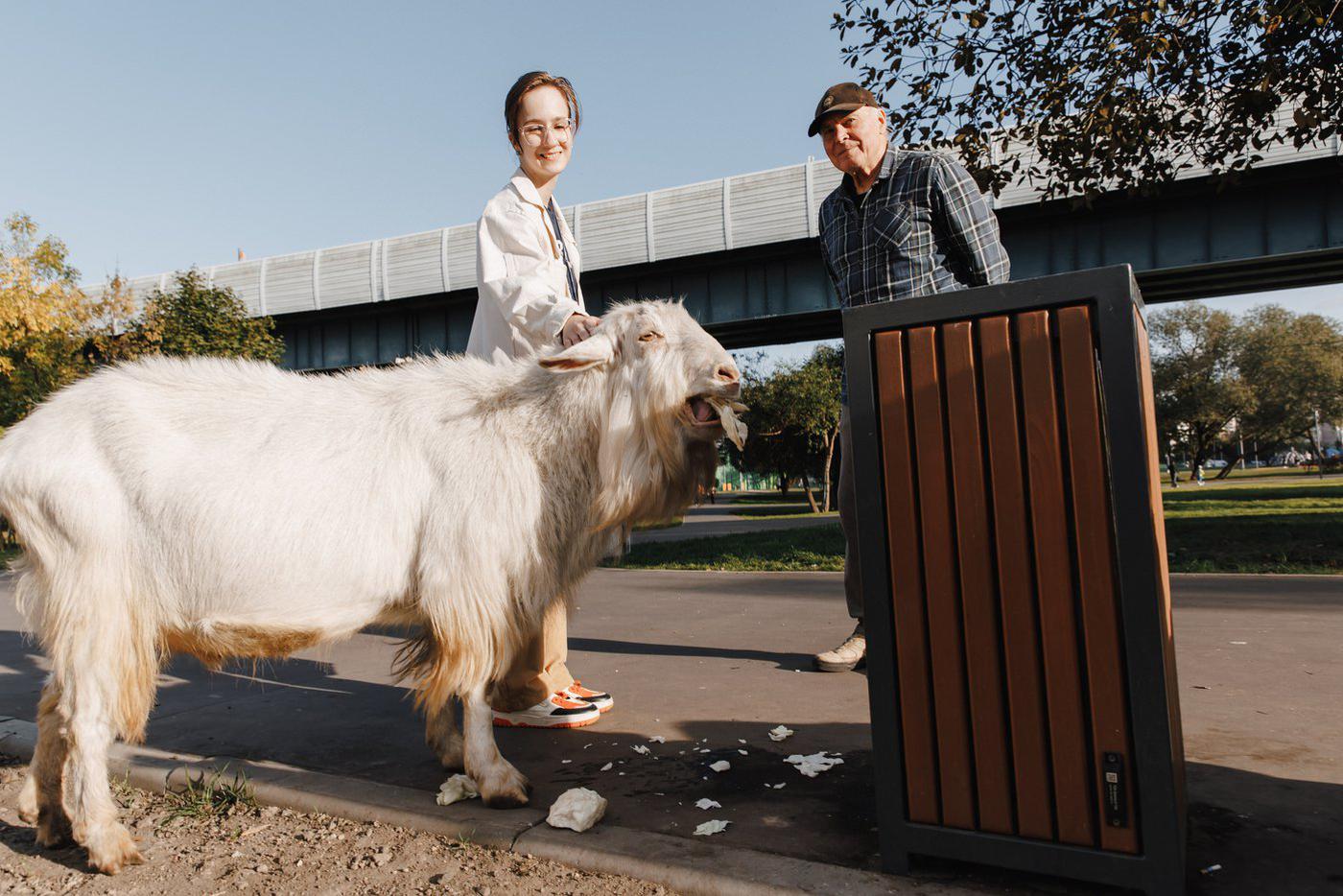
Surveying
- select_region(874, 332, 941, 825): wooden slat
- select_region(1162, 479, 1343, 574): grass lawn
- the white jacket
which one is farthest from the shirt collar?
select_region(1162, 479, 1343, 574): grass lawn

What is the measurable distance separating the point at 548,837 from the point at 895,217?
9.70 feet

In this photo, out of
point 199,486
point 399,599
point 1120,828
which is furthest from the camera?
point 399,599

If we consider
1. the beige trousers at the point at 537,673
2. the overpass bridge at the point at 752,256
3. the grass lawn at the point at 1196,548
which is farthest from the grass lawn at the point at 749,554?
the beige trousers at the point at 537,673

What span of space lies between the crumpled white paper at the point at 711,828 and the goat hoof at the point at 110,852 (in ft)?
5.94

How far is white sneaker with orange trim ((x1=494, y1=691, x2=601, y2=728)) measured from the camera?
415 centimetres

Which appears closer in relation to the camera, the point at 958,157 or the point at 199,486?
the point at 199,486

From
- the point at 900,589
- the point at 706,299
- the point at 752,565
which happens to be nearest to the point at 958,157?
the point at 752,565

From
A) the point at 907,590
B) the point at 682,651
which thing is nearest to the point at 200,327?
the point at 682,651

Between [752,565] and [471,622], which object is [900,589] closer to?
[471,622]

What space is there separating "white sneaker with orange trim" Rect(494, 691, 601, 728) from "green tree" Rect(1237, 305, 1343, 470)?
180ft

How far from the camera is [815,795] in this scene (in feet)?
9.86

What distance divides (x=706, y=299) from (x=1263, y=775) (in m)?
21.9

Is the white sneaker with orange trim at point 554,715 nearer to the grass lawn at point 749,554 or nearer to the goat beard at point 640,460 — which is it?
the goat beard at point 640,460

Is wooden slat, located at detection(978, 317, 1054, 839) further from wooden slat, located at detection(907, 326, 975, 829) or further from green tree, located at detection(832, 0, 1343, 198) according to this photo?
green tree, located at detection(832, 0, 1343, 198)
